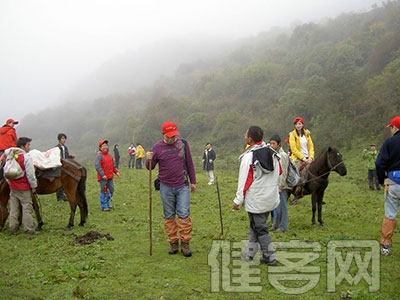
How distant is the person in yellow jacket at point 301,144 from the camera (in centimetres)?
1071

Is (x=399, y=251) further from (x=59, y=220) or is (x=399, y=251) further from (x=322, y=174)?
(x=59, y=220)

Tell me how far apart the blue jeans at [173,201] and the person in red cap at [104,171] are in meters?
6.23

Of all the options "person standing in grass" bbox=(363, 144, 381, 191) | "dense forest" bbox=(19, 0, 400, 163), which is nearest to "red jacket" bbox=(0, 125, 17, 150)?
"person standing in grass" bbox=(363, 144, 381, 191)

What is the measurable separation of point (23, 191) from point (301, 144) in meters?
7.37

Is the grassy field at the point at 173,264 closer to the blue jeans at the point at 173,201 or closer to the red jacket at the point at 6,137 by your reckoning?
the blue jeans at the point at 173,201

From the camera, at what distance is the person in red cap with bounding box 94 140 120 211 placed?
1327cm

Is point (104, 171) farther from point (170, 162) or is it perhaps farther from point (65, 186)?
point (170, 162)

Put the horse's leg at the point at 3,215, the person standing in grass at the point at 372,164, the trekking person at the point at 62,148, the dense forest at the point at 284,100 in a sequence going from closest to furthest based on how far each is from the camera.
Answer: the horse's leg at the point at 3,215
the trekking person at the point at 62,148
the person standing in grass at the point at 372,164
the dense forest at the point at 284,100

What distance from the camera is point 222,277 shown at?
6.25 metres

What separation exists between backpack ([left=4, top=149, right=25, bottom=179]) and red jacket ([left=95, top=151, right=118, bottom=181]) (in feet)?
13.4

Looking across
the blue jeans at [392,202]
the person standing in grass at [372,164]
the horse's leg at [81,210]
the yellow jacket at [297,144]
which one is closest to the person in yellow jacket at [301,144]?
the yellow jacket at [297,144]

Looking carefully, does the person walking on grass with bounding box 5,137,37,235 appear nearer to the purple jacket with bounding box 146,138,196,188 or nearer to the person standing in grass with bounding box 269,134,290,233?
the purple jacket with bounding box 146,138,196,188

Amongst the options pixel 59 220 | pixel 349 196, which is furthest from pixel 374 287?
pixel 349 196

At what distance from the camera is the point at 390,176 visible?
23.7 feet
